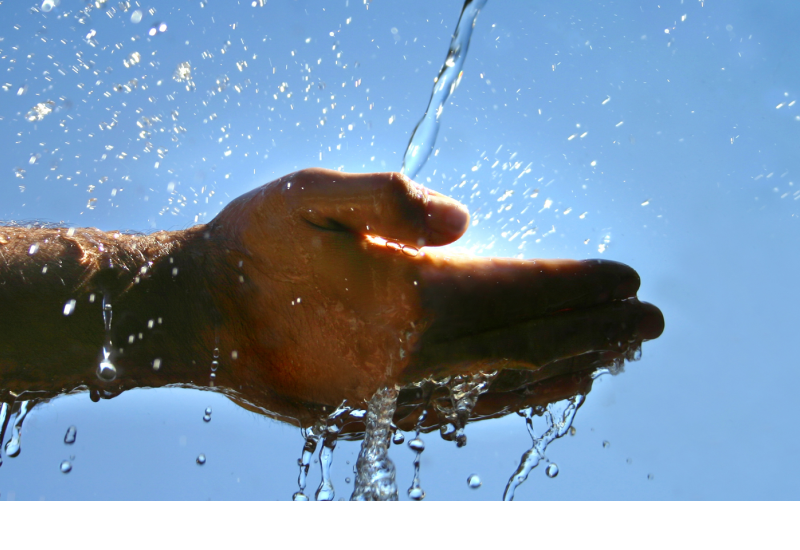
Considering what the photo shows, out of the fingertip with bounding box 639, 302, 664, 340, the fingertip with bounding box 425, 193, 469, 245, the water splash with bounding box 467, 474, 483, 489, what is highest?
the fingertip with bounding box 425, 193, 469, 245

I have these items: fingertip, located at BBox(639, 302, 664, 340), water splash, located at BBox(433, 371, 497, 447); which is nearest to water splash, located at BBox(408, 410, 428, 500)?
water splash, located at BBox(433, 371, 497, 447)

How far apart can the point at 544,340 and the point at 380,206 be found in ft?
2.46

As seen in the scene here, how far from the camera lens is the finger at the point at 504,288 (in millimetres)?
1620

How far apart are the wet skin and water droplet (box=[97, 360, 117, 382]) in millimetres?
18

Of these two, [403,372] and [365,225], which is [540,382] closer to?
[403,372]

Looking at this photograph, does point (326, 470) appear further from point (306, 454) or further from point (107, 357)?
point (107, 357)

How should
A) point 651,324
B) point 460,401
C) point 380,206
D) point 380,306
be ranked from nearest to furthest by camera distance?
point 380,206, point 380,306, point 651,324, point 460,401

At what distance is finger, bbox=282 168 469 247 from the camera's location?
1.33m

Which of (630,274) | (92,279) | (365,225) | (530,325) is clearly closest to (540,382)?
(530,325)

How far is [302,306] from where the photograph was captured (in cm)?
168

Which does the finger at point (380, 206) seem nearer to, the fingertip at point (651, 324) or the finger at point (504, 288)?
the finger at point (504, 288)

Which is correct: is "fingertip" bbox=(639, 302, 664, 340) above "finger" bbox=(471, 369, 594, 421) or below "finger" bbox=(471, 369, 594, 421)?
above

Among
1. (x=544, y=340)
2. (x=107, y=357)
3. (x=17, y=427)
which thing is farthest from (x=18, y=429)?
(x=544, y=340)

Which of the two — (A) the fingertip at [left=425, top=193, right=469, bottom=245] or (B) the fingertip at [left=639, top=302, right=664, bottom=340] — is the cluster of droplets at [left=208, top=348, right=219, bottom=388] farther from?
(B) the fingertip at [left=639, top=302, right=664, bottom=340]
